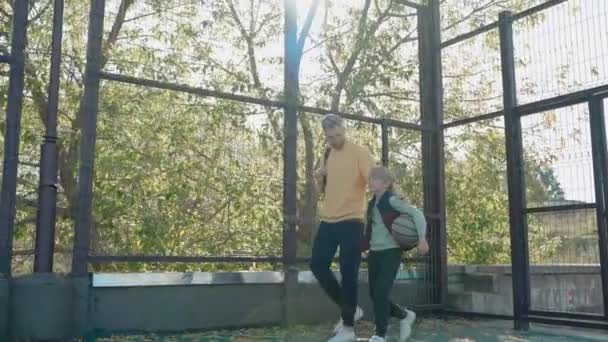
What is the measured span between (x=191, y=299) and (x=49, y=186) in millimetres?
1282

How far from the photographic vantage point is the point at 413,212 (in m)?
3.79

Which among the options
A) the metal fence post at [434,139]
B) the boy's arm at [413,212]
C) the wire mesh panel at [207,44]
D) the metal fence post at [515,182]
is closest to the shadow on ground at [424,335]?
the metal fence post at [515,182]

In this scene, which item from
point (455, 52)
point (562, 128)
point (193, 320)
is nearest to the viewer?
point (193, 320)

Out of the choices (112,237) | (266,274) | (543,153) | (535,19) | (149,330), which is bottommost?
(149,330)

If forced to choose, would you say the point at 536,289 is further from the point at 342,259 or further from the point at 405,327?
the point at 342,259

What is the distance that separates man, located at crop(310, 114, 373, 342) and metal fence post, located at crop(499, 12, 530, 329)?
164cm

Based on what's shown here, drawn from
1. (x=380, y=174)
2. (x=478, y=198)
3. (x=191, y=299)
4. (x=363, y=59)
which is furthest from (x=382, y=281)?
(x=478, y=198)

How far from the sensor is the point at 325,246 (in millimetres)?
4004

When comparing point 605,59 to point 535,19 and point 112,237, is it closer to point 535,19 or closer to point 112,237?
point 535,19

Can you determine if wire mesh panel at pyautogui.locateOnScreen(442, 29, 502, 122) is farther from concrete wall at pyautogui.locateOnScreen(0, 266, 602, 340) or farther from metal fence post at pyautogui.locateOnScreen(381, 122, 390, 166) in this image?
concrete wall at pyautogui.locateOnScreen(0, 266, 602, 340)

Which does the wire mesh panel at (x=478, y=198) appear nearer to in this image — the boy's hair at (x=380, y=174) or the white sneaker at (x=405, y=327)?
the white sneaker at (x=405, y=327)

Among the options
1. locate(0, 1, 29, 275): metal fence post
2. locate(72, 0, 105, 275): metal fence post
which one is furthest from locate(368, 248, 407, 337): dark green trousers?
locate(0, 1, 29, 275): metal fence post

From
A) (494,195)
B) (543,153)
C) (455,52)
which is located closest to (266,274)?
(543,153)

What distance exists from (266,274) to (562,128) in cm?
264
